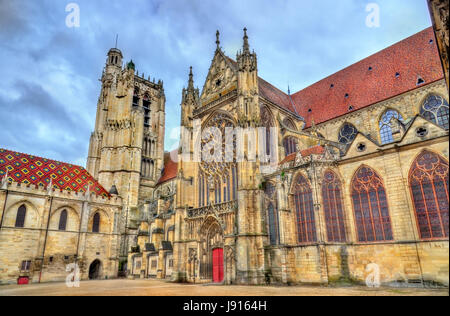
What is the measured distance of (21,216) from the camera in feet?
77.2

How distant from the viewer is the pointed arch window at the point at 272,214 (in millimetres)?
17234

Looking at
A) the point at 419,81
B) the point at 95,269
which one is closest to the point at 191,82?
the point at 419,81

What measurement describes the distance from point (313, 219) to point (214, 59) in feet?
53.6

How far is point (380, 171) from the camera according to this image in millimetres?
14109

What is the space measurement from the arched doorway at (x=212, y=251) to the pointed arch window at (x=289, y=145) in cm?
746

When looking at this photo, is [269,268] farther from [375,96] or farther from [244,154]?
[375,96]

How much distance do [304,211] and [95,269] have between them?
2138 cm

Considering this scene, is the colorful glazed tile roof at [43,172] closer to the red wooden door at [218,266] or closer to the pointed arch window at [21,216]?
the pointed arch window at [21,216]

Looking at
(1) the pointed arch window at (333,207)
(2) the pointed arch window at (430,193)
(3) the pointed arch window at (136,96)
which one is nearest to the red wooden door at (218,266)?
(1) the pointed arch window at (333,207)

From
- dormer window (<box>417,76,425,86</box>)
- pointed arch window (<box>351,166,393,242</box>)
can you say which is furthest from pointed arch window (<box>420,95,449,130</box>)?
pointed arch window (<box>351,166,393,242</box>)

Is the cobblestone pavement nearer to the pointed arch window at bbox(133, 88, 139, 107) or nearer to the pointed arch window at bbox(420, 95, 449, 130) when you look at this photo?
the pointed arch window at bbox(420, 95, 449, 130)

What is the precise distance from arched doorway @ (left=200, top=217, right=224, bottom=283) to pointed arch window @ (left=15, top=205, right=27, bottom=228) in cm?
1481

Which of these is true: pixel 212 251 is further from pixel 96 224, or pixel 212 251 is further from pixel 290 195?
pixel 96 224

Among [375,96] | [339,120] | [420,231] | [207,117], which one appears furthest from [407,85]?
[207,117]
